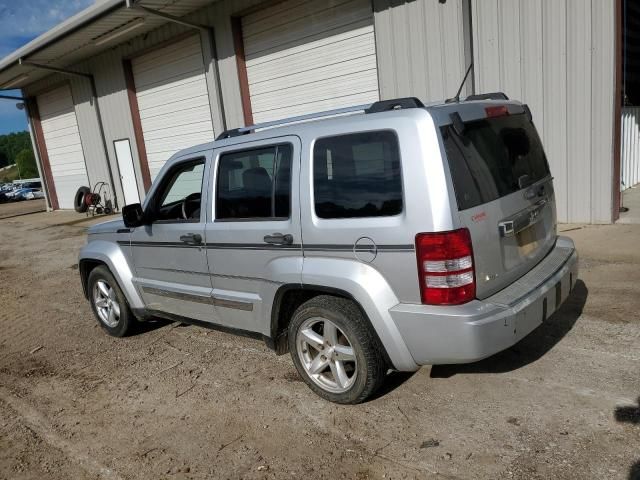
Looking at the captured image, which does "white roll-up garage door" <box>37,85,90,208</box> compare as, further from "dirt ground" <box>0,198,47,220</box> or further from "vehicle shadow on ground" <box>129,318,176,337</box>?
"vehicle shadow on ground" <box>129,318,176,337</box>

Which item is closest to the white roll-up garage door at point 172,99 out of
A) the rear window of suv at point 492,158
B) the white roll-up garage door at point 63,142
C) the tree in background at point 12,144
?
the white roll-up garage door at point 63,142

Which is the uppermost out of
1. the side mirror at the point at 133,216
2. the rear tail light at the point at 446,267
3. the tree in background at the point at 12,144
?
the tree in background at the point at 12,144

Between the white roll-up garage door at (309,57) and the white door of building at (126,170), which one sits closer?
the white roll-up garage door at (309,57)

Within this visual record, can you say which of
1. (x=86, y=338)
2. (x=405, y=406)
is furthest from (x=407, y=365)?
(x=86, y=338)

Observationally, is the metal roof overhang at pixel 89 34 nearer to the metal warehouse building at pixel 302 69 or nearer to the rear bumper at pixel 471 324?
the metal warehouse building at pixel 302 69

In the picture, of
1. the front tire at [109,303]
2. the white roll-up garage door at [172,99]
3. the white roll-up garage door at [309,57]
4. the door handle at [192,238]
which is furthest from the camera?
the white roll-up garage door at [172,99]

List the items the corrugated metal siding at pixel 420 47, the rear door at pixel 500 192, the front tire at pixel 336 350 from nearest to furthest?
the rear door at pixel 500 192 → the front tire at pixel 336 350 → the corrugated metal siding at pixel 420 47

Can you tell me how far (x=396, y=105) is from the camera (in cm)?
312

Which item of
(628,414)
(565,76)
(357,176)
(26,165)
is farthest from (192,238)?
(26,165)

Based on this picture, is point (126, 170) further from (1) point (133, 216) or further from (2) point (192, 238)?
(2) point (192, 238)

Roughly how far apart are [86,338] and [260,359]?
215cm

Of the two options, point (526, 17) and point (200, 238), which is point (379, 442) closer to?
point (200, 238)

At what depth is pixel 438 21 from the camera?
8445 millimetres

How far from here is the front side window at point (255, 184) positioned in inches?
136
